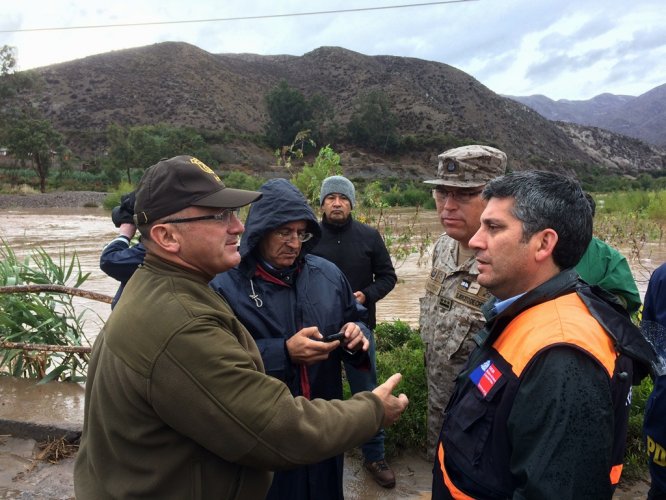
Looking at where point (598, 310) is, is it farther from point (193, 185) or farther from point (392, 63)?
point (392, 63)

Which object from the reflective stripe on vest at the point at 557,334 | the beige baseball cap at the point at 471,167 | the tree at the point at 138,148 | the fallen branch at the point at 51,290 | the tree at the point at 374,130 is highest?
the tree at the point at 374,130

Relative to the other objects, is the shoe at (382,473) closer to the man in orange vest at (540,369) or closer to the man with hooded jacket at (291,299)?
the man with hooded jacket at (291,299)

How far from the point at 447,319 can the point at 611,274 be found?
33.5 inches

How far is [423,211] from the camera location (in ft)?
89.0

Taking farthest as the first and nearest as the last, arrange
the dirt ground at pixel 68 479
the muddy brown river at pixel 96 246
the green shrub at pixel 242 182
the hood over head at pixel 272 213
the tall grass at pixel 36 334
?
the green shrub at pixel 242 182 → the muddy brown river at pixel 96 246 → the tall grass at pixel 36 334 → the dirt ground at pixel 68 479 → the hood over head at pixel 272 213

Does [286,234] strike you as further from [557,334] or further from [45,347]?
[45,347]

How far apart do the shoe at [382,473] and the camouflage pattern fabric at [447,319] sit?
1.29ft

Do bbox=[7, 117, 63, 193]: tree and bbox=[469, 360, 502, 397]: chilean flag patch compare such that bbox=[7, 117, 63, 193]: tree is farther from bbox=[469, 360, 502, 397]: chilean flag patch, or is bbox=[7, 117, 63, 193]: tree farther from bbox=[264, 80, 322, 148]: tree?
bbox=[469, 360, 502, 397]: chilean flag patch

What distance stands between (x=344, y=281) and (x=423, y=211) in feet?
82.7

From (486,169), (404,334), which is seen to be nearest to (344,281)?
(486,169)

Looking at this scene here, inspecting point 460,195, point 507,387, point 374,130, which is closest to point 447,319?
point 460,195

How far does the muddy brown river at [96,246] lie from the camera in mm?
9164

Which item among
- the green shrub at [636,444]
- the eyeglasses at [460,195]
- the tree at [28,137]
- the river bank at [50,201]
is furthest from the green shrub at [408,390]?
the tree at [28,137]

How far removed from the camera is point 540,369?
49.7 inches
